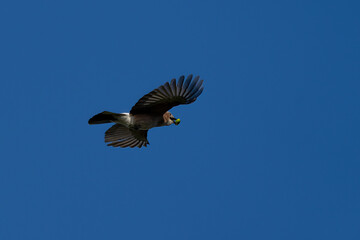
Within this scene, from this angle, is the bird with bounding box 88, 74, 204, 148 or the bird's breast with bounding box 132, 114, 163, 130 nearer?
the bird with bounding box 88, 74, 204, 148

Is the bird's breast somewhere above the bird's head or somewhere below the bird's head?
below

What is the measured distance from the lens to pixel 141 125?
41.7ft

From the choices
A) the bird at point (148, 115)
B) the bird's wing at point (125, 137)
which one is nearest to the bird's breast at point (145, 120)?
the bird at point (148, 115)

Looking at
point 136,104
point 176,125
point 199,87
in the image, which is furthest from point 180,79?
point 176,125

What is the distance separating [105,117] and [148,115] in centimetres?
105

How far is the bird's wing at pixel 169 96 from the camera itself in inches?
441

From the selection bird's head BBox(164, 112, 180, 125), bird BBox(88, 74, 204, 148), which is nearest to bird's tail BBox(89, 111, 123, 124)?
bird BBox(88, 74, 204, 148)

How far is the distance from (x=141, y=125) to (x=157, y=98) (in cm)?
120

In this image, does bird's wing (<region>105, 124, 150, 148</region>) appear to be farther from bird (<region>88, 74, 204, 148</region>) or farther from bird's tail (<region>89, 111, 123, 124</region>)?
bird's tail (<region>89, 111, 123, 124</region>)

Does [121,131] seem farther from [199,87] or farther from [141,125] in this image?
[199,87]

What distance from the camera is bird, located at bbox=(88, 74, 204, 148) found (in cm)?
1133

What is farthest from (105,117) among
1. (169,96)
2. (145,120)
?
(169,96)

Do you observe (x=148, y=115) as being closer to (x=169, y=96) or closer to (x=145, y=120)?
(x=145, y=120)

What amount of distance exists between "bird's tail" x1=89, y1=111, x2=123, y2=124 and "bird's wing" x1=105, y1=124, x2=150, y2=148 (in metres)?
1.24
